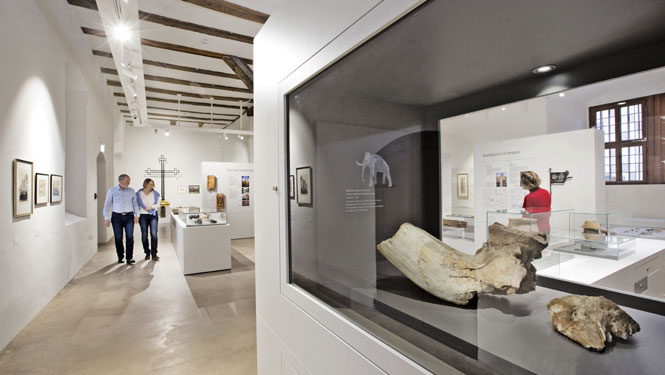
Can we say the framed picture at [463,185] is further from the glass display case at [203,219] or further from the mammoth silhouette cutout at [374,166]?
the glass display case at [203,219]

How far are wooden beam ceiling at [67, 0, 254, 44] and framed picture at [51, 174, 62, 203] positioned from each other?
239cm

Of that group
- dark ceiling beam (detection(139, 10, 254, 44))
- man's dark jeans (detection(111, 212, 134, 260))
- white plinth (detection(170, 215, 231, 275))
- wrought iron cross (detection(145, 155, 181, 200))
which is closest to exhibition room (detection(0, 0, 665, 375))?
dark ceiling beam (detection(139, 10, 254, 44))

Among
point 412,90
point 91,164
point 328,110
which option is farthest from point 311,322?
point 91,164

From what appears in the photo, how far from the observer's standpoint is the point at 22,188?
3549 mm

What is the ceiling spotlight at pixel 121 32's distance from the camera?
3.85 meters

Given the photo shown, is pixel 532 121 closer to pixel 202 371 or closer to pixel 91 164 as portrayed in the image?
pixel 202 371

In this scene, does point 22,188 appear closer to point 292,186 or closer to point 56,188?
point 56,188

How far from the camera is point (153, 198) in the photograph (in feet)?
22.6

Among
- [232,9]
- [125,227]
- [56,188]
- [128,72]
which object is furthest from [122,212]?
[232,9]

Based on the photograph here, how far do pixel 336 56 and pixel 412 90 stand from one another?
0.42 meters

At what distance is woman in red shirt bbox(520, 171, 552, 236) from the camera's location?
2.05 feet

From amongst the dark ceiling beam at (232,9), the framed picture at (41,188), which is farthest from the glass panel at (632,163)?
the framed picture at (41,188)

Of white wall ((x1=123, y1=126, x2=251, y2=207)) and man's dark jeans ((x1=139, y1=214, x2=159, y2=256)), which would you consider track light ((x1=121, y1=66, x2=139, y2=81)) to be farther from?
white wall ((x1=123, y1=126, x2=251, y2=207))

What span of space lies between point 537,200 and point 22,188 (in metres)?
4.71
